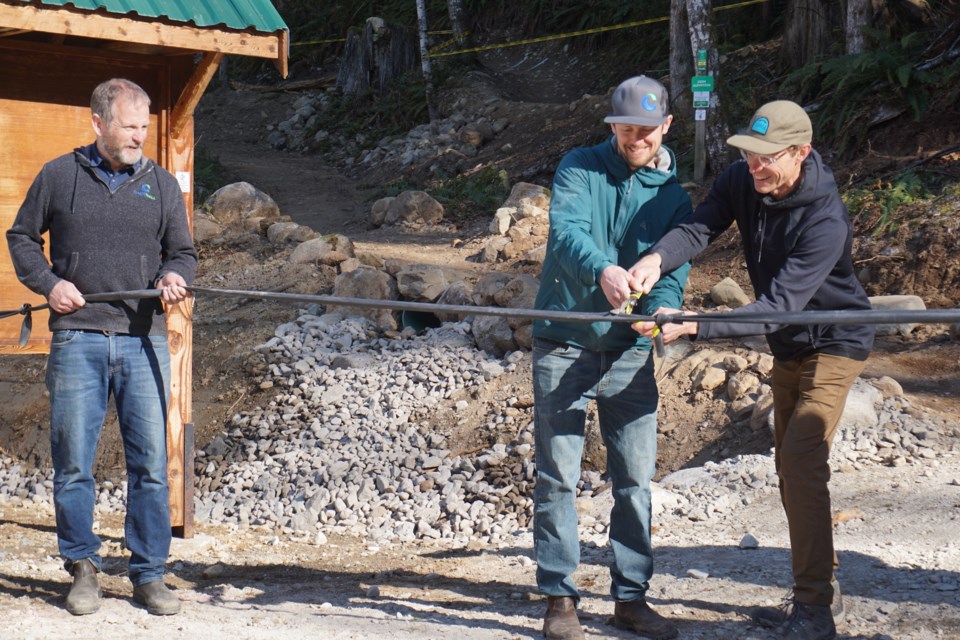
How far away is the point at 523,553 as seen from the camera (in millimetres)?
5828

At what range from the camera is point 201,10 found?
5871 mm

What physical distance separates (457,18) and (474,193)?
907cm

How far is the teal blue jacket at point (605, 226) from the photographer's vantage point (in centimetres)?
399

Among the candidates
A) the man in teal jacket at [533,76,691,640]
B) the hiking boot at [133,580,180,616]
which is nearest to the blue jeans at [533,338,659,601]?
the man in teal jacket at [533,76,691,640]

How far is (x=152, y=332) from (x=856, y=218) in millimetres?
7557

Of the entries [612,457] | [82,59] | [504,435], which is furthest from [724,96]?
[612,457]

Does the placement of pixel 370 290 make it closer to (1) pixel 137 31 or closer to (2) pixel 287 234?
(2) pixel 287 234

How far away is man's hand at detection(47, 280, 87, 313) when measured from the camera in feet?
13.9

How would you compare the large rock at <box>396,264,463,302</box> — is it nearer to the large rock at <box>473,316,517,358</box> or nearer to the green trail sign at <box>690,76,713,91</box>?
the large rock at <box>473,316,517,358</box>

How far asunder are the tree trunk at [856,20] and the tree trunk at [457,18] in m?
11.5

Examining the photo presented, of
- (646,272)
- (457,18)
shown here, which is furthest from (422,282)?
(457,18)

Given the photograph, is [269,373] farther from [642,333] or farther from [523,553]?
[642,333]

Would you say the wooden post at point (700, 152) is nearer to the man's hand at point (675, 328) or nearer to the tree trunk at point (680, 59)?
the tree trunk at point (680, 59)

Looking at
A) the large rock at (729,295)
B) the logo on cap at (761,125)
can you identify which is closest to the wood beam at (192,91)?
the logo on cap at (761,125)
